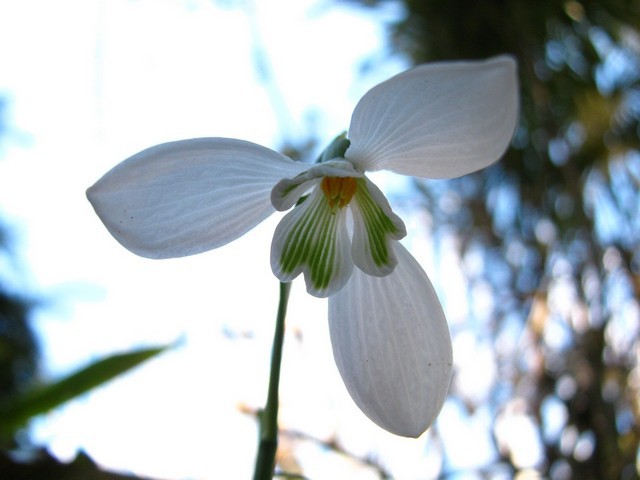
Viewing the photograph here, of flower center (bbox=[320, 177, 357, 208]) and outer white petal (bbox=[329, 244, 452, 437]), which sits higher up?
flower center (bbox=[320, 177, 357, 208])

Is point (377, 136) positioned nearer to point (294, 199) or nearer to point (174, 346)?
point (294, 199)

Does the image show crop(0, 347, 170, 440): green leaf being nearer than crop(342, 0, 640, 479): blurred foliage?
Yes

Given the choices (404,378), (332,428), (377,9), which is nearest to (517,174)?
(377,9)

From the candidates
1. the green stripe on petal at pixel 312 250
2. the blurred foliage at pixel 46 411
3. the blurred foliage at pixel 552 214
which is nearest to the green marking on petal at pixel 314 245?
the green stripe on petal at pixel 312 250

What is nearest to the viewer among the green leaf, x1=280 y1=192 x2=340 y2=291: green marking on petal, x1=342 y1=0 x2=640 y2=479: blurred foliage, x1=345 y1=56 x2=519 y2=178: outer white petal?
x1=345 y1=56 x2=519 y2=178: outer white petal

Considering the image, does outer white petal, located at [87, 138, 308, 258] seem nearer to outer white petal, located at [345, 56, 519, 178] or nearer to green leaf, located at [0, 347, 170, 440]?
outer white petal, located at [345, 56, 519, 178]

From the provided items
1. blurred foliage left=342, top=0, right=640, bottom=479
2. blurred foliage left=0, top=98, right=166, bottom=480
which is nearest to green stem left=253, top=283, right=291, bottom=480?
blurred foliage left=0, top=98, right=166, bottom=480

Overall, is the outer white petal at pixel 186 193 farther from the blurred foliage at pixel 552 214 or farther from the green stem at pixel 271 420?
the blurred foliage at pixel 552 214

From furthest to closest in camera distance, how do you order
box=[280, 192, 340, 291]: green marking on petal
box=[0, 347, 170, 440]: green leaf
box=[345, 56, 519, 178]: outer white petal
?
box=[0, 347, 170, 440]: green leaf
box=[280, 192, 340, 291]: green marking on petal
box=[345, 56, 519, 178]: outer white petal
